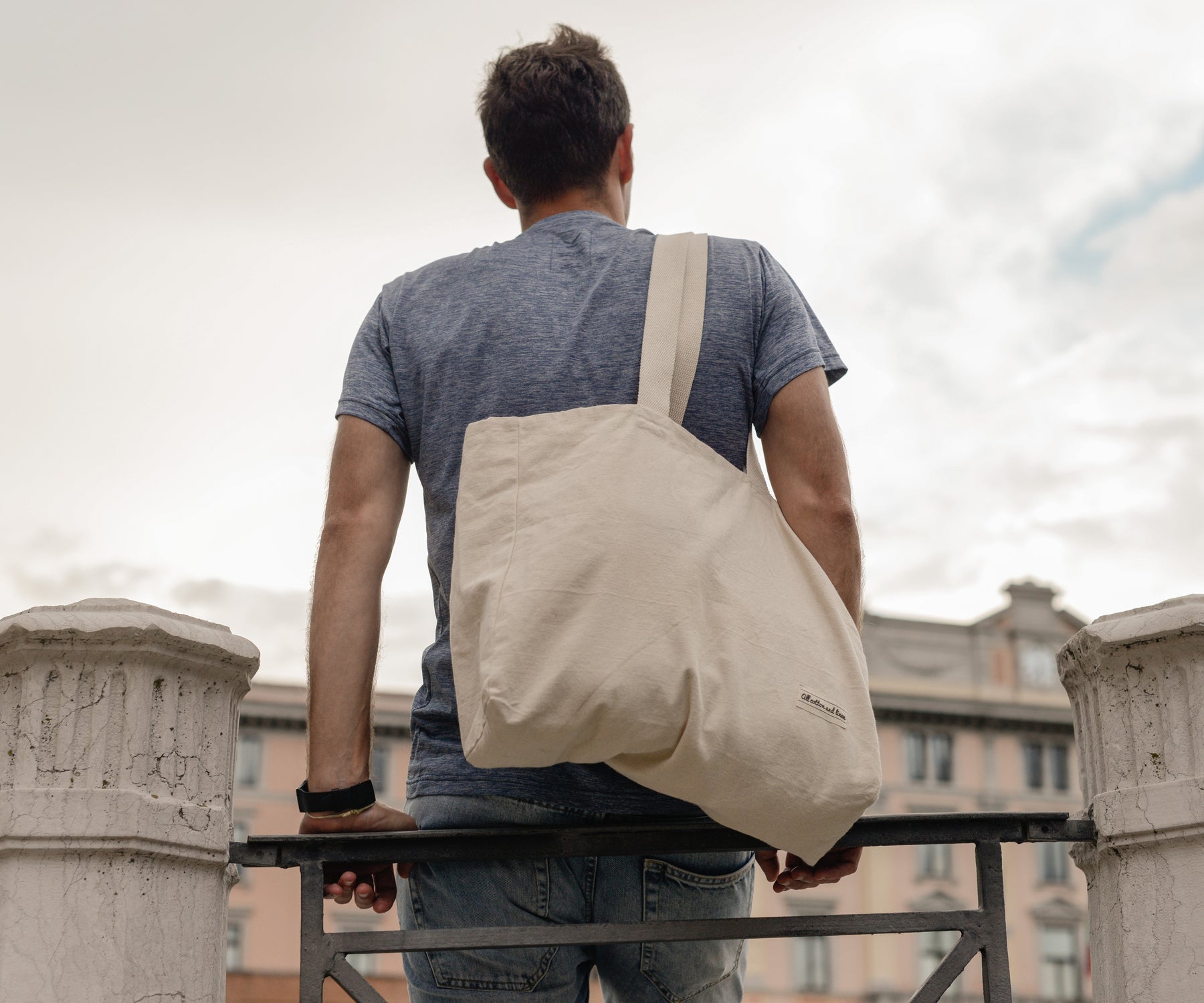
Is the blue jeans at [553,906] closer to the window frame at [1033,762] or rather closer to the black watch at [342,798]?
the black watch at [342,798]

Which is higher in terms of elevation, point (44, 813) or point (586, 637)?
point (586, 637)

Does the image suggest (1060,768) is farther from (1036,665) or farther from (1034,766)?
(1036,665)

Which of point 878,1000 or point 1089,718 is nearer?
point 1089,718

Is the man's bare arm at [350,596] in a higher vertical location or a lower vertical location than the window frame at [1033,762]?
lower

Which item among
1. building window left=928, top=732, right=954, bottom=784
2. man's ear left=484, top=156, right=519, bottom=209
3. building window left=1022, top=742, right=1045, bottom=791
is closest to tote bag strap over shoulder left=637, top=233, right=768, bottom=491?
man's ear left=484, top=156, right=519, bottom=209

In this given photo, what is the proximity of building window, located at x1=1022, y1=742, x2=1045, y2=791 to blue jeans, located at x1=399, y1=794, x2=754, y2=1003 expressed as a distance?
120 feet

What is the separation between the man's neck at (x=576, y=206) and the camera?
2381 millimetres

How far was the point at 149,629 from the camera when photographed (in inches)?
81.4

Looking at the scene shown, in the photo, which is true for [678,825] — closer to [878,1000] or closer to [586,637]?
[586,637]

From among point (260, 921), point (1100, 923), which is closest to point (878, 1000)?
point (260, 921)

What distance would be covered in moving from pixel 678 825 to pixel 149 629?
77 centimetres

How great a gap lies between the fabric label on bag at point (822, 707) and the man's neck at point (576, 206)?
0.92m

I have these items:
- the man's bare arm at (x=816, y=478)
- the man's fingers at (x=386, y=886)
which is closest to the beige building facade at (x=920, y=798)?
the man's fingers at (x=386, y=886)

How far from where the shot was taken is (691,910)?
2.10m
